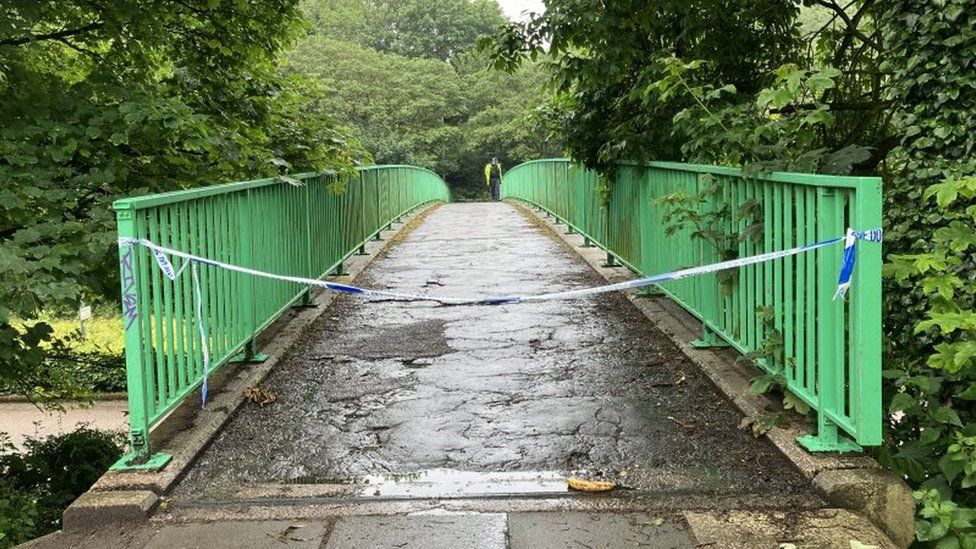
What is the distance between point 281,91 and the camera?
8.49m

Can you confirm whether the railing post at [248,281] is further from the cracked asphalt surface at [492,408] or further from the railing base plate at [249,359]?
the cracked asphalt surface at [492,408]

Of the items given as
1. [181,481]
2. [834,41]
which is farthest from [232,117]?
[834,41]

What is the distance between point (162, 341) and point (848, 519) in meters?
3.33

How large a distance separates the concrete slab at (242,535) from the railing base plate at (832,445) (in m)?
2.23

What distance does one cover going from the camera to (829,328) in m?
3.99

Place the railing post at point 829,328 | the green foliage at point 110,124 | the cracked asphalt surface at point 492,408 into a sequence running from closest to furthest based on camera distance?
the railing post at point 829,328, the cracked asphalt surface at point 492,408, the green foliage at point 110,124

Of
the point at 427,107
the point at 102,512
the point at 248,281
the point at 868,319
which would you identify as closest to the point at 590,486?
the point at 868,319

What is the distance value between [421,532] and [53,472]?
6.10 metres

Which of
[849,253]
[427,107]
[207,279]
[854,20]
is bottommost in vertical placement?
[207,279]

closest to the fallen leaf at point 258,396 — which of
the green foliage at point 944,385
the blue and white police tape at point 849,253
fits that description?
the blue and white police tape at point 849,253

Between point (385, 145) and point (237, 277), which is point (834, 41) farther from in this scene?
point (385, 145)

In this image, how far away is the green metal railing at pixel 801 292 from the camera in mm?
3703

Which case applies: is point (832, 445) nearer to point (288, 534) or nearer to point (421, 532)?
point (421, 532)

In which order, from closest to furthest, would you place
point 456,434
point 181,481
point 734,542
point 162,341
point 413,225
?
point 734,542 → point 181,481 → point 162,341 → point 456,434 → point 413,225
